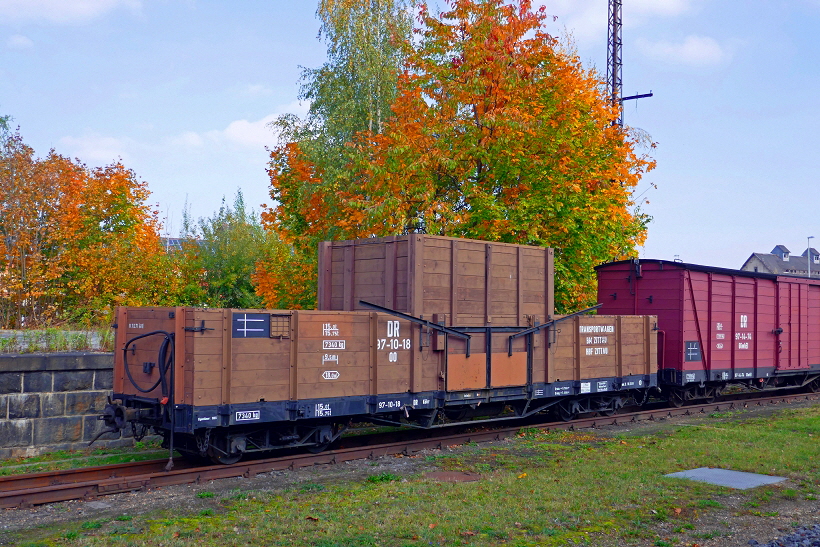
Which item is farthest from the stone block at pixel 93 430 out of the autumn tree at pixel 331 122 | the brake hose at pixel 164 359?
the autumn tree at pixel 331 122

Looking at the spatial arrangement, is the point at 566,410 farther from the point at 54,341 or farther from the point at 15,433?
the point at 15,433

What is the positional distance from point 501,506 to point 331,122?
52.4 ft

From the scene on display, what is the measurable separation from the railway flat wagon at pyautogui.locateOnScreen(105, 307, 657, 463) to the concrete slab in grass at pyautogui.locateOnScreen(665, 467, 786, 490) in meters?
3.79

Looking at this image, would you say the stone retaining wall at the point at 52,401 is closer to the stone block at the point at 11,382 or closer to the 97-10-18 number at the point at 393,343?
the stone block at the point at 11,382

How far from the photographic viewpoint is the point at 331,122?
849 inches

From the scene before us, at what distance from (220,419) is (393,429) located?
5.32 metres

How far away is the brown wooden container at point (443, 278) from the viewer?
1145 cm

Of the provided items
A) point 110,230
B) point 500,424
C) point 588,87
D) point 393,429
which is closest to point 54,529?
point 393,429

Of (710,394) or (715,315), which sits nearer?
(715,315)

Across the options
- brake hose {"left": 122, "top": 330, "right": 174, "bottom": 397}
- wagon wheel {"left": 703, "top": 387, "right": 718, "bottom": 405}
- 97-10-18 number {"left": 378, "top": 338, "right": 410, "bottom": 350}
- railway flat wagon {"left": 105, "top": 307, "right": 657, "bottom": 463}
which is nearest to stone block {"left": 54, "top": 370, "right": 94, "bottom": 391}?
railway flat wagon {"left": 105, "top": 307, "right": 657, "bottom": 463}

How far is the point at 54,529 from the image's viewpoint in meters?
7.00

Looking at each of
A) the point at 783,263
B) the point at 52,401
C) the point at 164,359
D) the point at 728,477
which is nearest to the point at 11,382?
the point at 52,401

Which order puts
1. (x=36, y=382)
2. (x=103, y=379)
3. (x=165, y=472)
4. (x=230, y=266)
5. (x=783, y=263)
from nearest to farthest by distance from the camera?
(x=165, y=472)
(x=36, y=382)
(x=103, y=379)
(x=230, y=266)
(x=783, y=263)

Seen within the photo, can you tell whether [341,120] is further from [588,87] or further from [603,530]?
[603,530]
